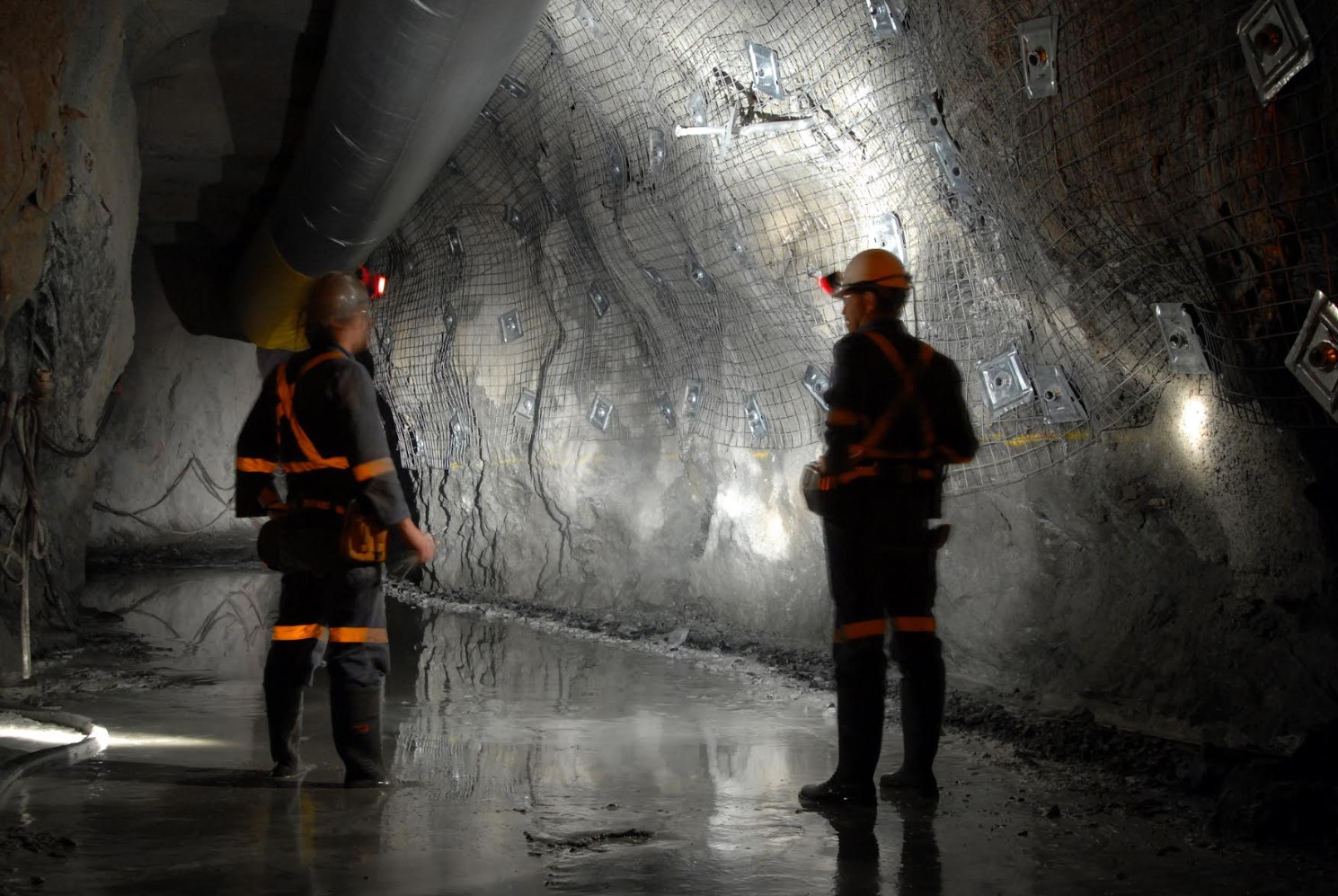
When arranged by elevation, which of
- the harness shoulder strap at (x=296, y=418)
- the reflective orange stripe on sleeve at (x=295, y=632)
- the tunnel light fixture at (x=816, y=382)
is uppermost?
the tunnel light fixture at (x=816, y=382)

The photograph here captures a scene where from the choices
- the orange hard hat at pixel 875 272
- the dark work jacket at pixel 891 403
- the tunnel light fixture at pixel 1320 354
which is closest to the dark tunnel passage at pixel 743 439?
the tunnel light fixture at pixel 1320 354

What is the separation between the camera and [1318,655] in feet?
11.0

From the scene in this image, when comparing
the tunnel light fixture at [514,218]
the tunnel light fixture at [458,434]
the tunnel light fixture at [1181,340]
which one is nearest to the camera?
the tunnel light fixture at [1181,340]

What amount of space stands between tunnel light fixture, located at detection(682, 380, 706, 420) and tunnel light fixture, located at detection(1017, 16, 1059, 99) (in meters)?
3.62

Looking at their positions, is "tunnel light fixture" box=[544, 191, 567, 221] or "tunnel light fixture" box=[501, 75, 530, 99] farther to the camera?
"tunnel light fixture" box=[544, 191, 567, 221]

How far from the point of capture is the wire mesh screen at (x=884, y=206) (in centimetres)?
289

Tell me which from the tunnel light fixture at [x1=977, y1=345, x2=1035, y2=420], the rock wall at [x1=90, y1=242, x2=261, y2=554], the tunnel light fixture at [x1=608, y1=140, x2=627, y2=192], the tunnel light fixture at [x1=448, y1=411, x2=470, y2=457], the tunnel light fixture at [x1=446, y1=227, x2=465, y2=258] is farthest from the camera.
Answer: the rock wall at [x1=90, y1=242, x2=261, y2=554]

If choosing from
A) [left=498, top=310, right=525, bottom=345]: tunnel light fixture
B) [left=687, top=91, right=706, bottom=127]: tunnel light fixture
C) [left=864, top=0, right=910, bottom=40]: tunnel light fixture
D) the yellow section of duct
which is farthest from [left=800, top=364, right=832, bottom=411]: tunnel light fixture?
the yellow section of duct

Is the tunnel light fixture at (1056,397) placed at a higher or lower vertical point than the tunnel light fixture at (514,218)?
lower

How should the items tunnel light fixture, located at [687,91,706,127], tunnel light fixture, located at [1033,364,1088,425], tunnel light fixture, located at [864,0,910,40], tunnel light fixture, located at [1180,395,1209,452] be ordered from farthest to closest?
tunnel light fixture, located at [687,91,706,127] → tunnel light fixture, located at [1033,364,1088,425] → tunnel light fixture, located at [864,0,910,40] → tunnel light fixture, located at [1180,395,1209,452]

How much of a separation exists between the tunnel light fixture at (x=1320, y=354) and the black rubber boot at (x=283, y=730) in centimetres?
275

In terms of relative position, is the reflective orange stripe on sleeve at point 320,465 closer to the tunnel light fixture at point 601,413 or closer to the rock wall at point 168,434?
the tunnel light fixture at point 601,413

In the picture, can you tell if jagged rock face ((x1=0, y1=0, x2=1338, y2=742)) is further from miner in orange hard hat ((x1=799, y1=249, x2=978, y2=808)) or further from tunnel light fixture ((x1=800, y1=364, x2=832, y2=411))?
miner in orange hard hat ((x1=799, y1=249, x2=978, y2=808))

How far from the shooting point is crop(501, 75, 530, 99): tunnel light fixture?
22.1ft
